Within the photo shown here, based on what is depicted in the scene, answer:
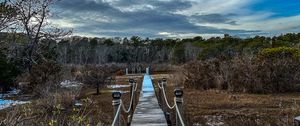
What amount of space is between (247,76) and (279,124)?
471 inches

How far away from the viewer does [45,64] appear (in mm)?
18547

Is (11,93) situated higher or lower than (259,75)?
lower

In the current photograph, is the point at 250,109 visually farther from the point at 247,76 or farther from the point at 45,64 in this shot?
Result: the point at 45,64

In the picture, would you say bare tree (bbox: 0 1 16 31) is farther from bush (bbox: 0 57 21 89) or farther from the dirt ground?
bush (bbox: 0 57 21 89)

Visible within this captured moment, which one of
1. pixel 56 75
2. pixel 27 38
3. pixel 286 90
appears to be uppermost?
pixel 27 38

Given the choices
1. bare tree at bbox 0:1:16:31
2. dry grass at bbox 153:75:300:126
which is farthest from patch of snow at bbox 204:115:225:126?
bare tree at bbox 0:1:16:31

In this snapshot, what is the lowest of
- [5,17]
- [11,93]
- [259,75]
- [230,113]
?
[11,93]

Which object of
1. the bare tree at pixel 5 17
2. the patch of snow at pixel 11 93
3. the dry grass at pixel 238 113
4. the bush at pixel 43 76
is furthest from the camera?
the patch of snow at pixel 11 93

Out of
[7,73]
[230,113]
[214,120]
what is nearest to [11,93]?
[7,73]

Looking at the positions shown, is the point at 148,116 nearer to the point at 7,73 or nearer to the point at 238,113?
the point at 238,113

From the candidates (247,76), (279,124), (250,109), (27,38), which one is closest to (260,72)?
(247,76)

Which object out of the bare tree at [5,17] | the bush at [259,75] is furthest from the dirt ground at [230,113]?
the bush at [259,75]

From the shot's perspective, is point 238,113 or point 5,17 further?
point 238,113

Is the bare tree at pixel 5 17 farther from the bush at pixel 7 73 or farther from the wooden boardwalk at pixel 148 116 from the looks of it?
the bush at pixel 7 73
